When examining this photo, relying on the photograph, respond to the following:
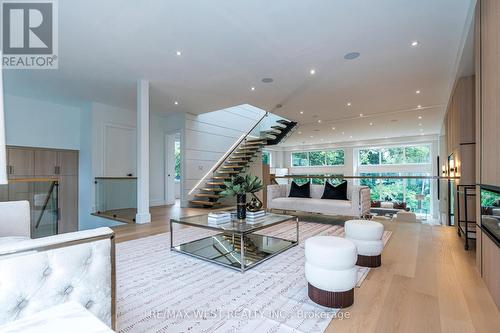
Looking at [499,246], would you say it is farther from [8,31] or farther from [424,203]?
[424,203]

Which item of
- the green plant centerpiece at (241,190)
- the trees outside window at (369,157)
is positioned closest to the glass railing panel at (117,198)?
the green plant centerpiece at (241,190)

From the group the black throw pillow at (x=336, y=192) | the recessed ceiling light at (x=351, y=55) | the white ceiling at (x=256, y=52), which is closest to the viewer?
the white ceiling at (x=256, y=52)

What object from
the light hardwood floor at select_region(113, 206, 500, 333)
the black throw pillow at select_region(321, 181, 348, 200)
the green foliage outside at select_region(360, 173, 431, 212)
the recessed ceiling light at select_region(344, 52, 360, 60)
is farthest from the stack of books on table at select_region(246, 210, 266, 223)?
the green foliage outside at select_region(360, 173, 431, 212)

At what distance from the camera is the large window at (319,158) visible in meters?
13.4

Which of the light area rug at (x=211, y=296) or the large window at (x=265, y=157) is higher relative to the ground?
the large window at (x=265, y=157)

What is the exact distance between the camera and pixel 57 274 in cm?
116

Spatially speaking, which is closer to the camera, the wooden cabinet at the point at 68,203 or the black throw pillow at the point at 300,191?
the black throw pillow at the point at 300,191

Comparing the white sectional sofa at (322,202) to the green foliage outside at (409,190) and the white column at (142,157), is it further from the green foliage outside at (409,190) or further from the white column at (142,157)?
the green foliage outside at (409,190)

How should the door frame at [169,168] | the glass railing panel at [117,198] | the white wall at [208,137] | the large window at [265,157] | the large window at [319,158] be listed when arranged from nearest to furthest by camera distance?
1. the glass railing panel at [117,198]
2. the white wall at [208,137]
3. the door frame at [169,168]
4. the large window at [265,157]
5. the large window at [319,158]

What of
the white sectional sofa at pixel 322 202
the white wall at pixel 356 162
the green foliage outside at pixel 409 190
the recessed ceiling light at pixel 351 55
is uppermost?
the recessed ceiling light at pixel 351 55

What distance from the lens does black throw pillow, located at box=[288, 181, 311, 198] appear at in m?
5.46

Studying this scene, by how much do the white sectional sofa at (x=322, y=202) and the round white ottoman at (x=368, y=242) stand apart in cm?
185

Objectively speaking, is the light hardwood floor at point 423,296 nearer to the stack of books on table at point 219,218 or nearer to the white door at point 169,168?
the stack of books on table at point 219,218

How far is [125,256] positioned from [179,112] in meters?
5.25
